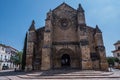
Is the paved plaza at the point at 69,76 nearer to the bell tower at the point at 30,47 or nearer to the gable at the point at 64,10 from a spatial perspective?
the bell tower at the point at 30,47

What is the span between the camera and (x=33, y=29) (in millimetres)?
21312

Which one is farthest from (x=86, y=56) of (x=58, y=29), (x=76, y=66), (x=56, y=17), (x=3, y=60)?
(x=3, y=60)

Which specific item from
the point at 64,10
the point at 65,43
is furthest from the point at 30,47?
the point at 64,10

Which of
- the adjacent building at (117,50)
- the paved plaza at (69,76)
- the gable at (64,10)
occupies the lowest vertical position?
the paved plaza at (69,76)

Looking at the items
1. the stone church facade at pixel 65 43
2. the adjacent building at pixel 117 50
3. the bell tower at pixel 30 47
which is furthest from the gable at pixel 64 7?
the adjacent building at pixel 117 50

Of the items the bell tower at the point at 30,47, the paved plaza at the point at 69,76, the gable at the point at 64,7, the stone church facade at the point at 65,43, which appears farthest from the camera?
the gable at the point at 64,7

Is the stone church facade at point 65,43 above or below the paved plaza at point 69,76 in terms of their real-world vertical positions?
above

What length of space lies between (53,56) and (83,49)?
4774 millimetres

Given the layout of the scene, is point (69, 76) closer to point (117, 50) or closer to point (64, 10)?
point (64, 10)

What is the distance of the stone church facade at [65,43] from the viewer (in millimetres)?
18047

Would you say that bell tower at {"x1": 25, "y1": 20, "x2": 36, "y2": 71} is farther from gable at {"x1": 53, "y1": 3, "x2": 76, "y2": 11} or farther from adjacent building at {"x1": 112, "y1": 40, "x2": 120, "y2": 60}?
adjacent building at {"x1": 112, "y1": 40, "x2": 120, "y2": 60}

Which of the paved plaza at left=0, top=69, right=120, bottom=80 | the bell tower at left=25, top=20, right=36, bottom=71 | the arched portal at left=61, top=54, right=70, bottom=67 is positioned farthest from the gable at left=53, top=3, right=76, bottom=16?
the paved plaza at left=0, top=69, right=120, bottom=80

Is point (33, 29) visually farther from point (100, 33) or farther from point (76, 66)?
point (100, 33)

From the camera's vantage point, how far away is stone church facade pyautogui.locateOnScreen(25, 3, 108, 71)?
18047mm
